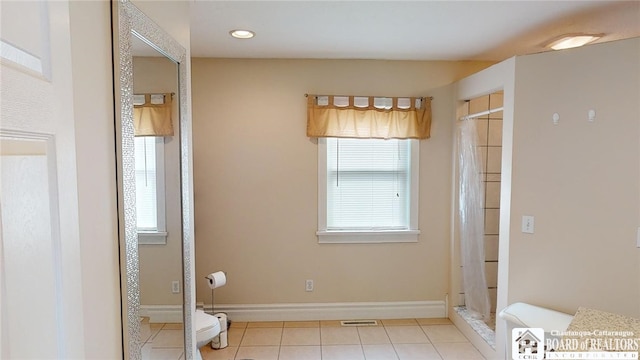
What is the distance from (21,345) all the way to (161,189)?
2.73ft

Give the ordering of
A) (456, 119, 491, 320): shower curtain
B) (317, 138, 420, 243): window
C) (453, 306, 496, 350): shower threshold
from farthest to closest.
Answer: (317, 138, 420, 243): window → (456, 119, 491, 320): shower curtain → (453, 306, 496, 350): shower threshold

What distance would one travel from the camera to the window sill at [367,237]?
133 inches

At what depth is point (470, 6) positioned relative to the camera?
210 cm

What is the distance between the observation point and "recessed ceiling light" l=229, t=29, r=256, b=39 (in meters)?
2.51

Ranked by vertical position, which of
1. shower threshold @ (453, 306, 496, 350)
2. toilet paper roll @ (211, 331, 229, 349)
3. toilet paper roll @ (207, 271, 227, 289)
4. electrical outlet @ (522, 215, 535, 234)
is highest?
electrical outlet @ (522, 215, 535, 234)

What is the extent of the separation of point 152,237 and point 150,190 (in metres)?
0.17

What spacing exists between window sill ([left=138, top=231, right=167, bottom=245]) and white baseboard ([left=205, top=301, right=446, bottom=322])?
2.23 m

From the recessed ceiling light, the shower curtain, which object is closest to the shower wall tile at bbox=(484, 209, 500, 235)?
the shower curtain

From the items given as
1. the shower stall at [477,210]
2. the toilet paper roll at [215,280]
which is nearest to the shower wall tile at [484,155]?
the shower stall at [477,210]

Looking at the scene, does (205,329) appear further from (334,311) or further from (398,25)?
(398,25)

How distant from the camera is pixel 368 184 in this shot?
3418 mm

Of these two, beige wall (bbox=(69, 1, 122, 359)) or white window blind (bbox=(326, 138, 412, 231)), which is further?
white window blind (bbox=(326, 138, 412, 231))

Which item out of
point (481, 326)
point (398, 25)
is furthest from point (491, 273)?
point (398, 25)

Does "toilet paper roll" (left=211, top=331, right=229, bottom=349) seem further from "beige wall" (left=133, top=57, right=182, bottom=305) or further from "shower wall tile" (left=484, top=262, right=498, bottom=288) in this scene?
"shower wall tile" (left=484, top=262, right=498, bottom=288)
